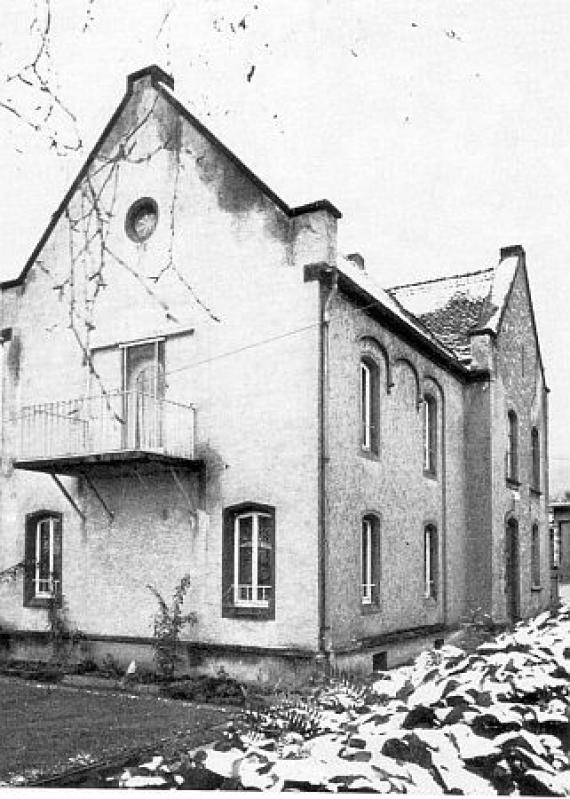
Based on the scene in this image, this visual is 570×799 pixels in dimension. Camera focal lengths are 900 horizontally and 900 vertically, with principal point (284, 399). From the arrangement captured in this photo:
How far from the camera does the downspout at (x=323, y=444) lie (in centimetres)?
1007

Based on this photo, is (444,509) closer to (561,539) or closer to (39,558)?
(39,558)

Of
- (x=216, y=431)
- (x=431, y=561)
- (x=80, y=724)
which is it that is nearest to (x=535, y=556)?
(x=431, y=561)

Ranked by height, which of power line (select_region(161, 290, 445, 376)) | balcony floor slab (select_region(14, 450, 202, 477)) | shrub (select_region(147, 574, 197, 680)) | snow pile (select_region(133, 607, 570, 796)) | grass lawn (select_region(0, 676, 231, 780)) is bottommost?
grass lawn (select_region(0, 676, 231, 780))

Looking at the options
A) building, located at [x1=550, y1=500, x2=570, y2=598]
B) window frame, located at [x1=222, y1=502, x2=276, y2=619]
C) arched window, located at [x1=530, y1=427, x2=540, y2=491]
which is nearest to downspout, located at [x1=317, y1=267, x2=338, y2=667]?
window frame, located at [x1=222, y1=502, x2=276, y2=619]

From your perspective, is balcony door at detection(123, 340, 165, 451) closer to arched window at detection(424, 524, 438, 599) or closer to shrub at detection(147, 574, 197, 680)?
shrub at detection(147, 574, 197, 680)

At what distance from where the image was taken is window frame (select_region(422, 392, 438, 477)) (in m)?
14.0

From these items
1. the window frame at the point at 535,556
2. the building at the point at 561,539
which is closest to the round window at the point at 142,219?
the window frame at the point at 535,556

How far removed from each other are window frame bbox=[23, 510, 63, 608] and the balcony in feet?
3.17

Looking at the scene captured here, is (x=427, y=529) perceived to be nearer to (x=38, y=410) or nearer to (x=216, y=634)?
(x=216, y=634)

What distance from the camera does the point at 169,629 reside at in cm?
1088

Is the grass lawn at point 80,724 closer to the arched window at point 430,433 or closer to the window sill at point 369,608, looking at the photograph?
the window sill at point 369,608

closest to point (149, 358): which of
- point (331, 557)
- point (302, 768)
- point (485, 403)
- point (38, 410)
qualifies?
point (38, 410)

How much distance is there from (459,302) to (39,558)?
8984 mm

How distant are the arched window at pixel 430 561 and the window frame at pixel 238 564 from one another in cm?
390
